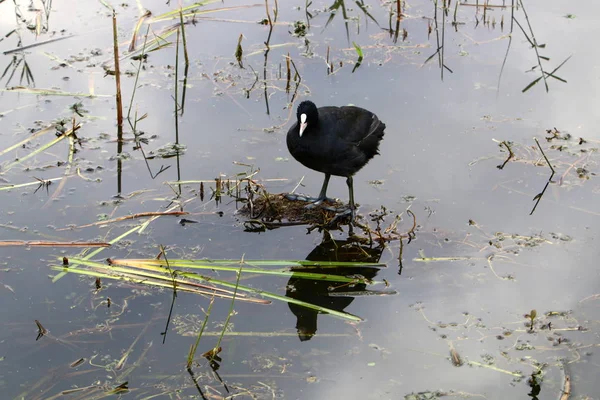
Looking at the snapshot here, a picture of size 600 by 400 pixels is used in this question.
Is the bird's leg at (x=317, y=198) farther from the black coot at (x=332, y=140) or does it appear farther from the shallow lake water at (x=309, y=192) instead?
the shallow lake water at (x=309, y=192)

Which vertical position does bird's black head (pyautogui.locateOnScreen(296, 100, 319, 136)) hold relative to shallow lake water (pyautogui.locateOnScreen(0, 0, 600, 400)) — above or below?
above

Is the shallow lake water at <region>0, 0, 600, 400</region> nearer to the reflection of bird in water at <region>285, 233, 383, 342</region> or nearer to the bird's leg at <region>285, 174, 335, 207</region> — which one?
the reflection of bird in water at <region>285, 233, 383, 342</region>

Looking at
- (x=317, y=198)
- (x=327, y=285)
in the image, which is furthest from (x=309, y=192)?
(x=327, y=285)

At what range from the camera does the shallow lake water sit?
359 cm

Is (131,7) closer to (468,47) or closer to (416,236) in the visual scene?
(468,47)

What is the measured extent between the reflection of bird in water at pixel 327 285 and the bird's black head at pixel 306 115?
26.2 inches

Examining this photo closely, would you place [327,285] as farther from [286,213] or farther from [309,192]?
[309,192]

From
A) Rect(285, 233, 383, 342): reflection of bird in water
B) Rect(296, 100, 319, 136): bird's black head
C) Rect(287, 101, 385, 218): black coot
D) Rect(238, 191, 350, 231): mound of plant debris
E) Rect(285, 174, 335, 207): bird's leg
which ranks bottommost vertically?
Rect(285, 233, 383, 342): reflection of bird in water

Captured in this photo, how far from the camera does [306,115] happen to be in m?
4.51

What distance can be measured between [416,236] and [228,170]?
1.36 metres

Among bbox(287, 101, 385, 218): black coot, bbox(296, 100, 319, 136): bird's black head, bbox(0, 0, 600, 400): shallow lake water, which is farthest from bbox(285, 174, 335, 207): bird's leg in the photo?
bbox(296, 100, 319, 136): bird's black head

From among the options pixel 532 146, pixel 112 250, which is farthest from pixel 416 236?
pixel 112 250

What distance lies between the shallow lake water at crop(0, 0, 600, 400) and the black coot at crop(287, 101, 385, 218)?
0.32 m

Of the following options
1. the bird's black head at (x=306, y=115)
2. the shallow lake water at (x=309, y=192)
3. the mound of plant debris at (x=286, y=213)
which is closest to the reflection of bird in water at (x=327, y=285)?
the shallow lake water at (x=309, y=192)
